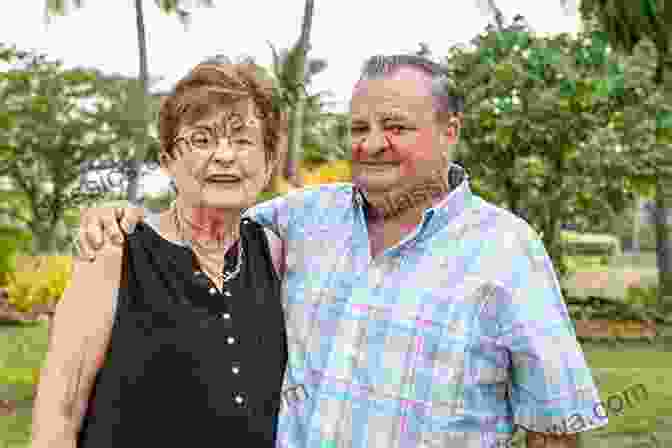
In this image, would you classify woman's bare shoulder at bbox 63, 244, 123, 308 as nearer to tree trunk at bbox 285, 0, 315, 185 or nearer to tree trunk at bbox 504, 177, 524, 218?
tree trunk at bbox 504, 177, 524, 218

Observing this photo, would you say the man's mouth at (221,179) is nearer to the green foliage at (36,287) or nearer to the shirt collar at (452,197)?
Result: the shirt collar at (452,197)

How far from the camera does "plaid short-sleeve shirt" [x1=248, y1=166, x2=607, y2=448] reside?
7.55ft

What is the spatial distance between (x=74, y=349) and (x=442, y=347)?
853 mm

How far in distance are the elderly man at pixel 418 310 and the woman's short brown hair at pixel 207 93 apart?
0.79 ft

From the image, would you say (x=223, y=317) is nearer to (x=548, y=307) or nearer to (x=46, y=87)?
(x=548, y=307)

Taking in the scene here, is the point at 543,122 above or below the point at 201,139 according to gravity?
above

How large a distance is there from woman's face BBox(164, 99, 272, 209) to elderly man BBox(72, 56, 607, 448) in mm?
162

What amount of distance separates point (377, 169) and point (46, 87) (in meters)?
22.8

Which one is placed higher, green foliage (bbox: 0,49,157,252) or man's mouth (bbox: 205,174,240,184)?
green foliage (bbox: 0,49,157,252)

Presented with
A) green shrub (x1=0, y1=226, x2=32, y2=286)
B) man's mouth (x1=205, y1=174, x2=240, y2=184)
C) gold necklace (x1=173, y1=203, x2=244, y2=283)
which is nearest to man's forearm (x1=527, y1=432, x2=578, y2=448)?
gold necklace (x1=173, y1=203, x2=244, y2=283)

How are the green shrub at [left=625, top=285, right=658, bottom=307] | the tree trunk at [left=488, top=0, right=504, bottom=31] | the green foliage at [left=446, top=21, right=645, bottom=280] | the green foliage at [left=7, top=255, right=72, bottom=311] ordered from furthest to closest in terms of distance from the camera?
1. the green shrub at [left=625, top=285, right=658, bottom=307]
2. the green foliage at [left=7, top=255, right=72, bottom=311]
3. the tree trunk at [left=488, top=0, right=504, bottom=31]
4. the green foliage at [left=446, top=21, right=645, bottom=280]

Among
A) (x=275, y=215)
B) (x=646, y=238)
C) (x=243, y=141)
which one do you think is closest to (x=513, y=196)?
(x=275, y=215)

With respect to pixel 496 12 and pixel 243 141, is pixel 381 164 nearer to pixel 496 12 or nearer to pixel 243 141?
pixel 243 141

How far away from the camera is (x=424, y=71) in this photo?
2564 mm
